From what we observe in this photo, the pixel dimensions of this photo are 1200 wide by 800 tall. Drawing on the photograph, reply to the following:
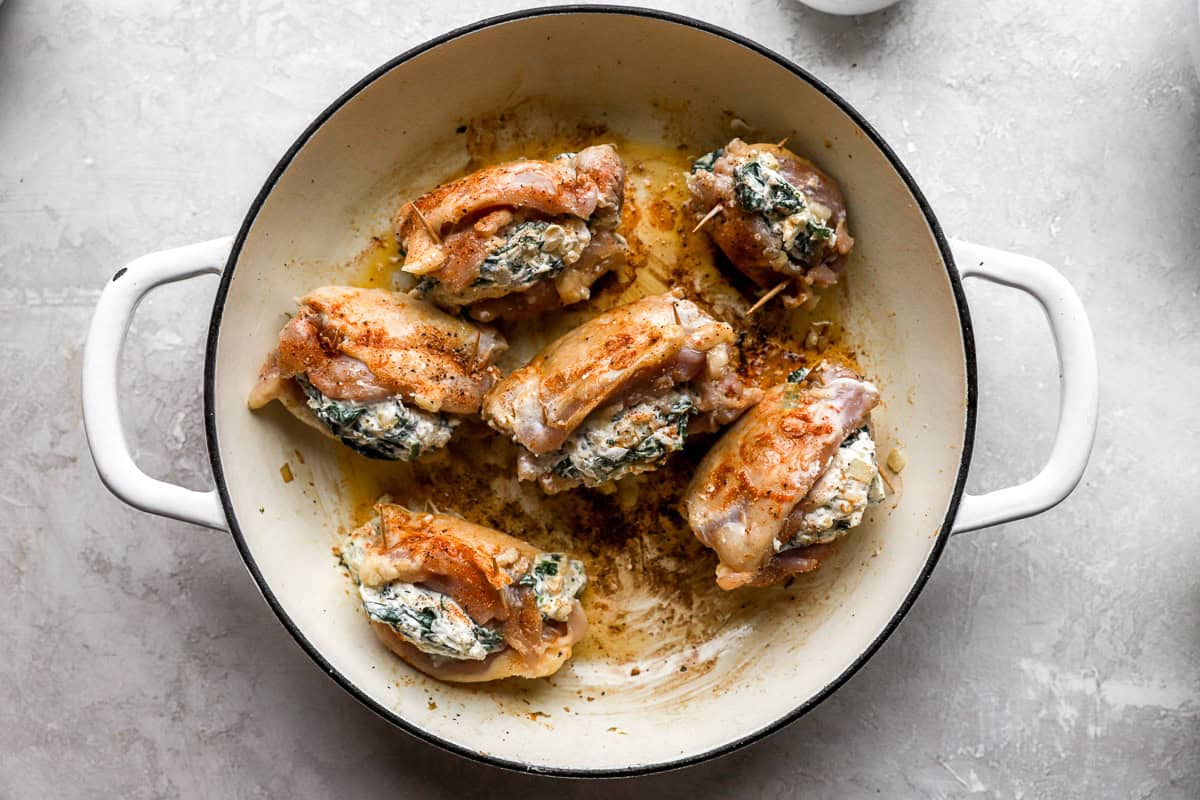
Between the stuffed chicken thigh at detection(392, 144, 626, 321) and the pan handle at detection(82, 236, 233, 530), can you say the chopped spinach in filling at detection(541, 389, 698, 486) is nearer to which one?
the stuffed chicken thigh at detection(392, 144, 626, 321)

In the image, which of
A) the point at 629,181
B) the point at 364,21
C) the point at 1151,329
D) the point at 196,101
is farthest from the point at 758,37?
the point at 196,101

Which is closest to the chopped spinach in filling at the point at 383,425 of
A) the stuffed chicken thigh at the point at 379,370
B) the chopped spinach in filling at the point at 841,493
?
the stuffed chicken thigh at the point at 379,370

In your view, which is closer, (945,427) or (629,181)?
(945,427)

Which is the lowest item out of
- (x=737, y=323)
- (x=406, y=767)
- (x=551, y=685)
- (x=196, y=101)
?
(x=406, y=767)

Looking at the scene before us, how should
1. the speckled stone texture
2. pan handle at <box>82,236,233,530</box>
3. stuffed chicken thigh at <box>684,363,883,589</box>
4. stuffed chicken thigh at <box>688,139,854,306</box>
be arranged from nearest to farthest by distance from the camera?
pan handle at <box>82,236,233,530</box>, stuffed chicken thigh at <box>684,363,883,589</box>, stuffed chicken thigh at <box>688,139,854,306</box>, the speckled stone texture

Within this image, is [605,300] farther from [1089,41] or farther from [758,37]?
[1089,41]

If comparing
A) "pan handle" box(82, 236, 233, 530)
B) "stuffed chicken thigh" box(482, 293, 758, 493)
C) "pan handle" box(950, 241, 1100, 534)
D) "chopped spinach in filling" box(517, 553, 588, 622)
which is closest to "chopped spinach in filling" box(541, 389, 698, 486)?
"stuffed chicken thigh" box(482, 293, 758, 493)
